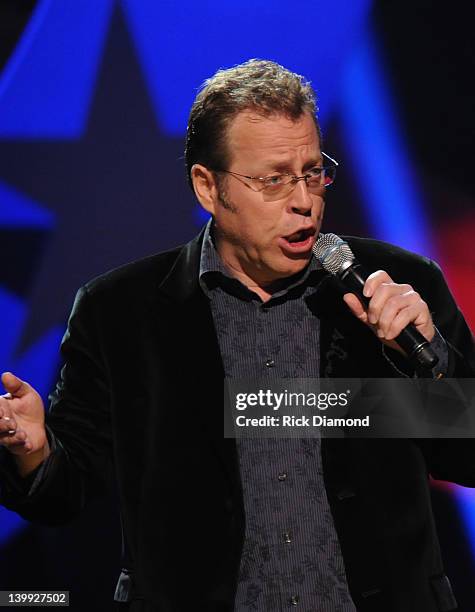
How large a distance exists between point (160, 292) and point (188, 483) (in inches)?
16.8

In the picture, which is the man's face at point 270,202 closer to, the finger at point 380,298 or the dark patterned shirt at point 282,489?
the dark patterned shirt at point 282,489

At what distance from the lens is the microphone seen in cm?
144

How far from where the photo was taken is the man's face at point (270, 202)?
1801mm

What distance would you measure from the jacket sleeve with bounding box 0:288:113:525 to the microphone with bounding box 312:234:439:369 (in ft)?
1.75

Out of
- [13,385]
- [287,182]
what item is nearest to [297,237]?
[287,182]

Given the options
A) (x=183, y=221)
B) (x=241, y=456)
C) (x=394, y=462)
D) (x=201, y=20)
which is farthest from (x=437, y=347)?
(x=201, y=20)

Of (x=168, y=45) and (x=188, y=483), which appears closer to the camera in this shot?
(x=188, y=483)

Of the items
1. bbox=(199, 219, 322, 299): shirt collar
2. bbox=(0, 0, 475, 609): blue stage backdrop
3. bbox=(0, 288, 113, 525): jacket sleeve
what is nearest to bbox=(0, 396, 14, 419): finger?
bbox=(0, 288, 113, 525): jacket sleeve

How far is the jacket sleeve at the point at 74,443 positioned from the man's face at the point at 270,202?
38 centimetres

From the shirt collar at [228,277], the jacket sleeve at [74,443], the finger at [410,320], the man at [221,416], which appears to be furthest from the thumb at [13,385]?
the finger at [410,320]

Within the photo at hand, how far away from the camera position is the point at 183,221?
2.60 m

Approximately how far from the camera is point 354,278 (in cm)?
157

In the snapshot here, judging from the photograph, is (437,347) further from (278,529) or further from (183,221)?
(183,221)

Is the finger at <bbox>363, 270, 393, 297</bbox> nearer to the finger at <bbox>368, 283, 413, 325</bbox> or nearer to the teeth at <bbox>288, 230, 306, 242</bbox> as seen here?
the finger at <bbox>368, 283, 413, 325</bbox>
